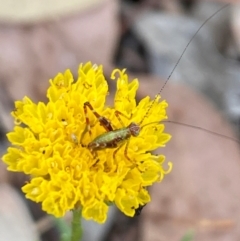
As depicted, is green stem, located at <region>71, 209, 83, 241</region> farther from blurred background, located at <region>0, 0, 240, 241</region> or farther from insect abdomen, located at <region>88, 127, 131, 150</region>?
blurred background, located at <region>0, 0, 240, 241</region>

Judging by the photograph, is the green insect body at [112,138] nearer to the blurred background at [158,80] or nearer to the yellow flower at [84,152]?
the yellow flower at [84,152]

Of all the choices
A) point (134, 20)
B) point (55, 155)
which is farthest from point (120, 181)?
point (134, 20)

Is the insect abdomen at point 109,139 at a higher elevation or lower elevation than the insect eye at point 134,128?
lower

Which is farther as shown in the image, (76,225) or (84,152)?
(76,225)

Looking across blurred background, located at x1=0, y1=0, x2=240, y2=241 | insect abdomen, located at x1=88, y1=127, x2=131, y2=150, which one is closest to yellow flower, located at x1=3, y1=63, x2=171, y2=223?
insect abdomen, located at x1=88, y1=127, x2=131, y2=150

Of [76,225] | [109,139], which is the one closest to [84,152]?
[109,139]

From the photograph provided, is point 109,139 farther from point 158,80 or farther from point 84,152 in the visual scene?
point 158,80

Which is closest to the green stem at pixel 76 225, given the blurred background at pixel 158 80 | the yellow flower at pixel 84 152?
the yellow flower at pixel 84 152

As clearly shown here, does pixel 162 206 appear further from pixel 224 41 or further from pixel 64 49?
pixel 224 41
